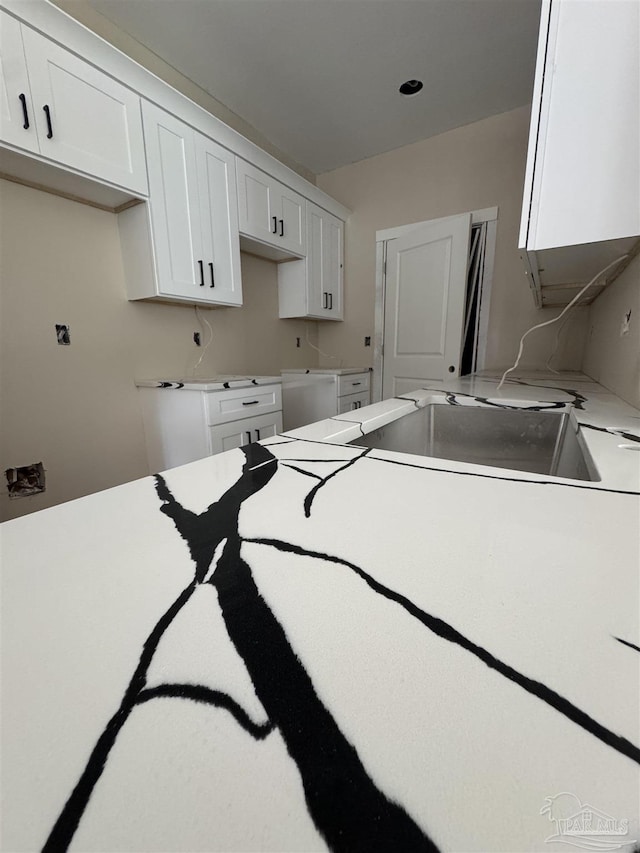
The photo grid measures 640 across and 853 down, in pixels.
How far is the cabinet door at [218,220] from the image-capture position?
1.80 metres

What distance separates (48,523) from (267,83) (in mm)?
2669

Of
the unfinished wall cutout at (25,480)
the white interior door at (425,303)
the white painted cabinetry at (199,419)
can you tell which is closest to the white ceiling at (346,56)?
the white interior door at (425,303)

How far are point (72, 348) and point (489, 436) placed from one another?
1.82m

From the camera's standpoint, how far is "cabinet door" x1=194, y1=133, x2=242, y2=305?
1.80 m

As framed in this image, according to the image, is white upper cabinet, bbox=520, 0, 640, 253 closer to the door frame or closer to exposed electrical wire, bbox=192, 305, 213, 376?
exposed electrical wire, bbox=192, 305, 213, 376

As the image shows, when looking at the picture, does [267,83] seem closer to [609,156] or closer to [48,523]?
[609,156]

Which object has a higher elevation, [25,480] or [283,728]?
[283,728]

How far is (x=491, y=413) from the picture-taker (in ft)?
3.41

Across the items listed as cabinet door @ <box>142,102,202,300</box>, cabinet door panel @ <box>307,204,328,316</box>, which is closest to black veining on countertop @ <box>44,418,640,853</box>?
cabinet door @ <box>142,102,202,300</box>

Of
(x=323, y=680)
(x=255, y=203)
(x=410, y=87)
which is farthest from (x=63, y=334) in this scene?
(x=410, y=87)

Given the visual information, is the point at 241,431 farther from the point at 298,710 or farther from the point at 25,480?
the point at 298,710

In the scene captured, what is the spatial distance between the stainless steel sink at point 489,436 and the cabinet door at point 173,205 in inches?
55.5

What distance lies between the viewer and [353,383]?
108 inches

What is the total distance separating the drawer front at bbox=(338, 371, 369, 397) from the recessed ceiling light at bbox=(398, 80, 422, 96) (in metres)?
1.75
